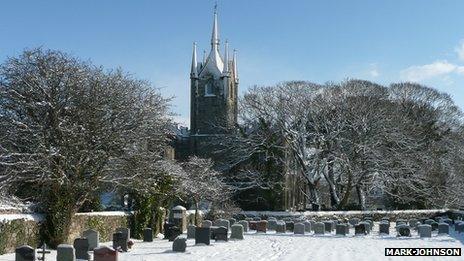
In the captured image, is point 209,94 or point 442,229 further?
point 209,94

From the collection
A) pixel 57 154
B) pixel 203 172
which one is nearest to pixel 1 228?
pixel 57 154

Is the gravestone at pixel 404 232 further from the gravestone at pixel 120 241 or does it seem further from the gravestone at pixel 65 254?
the gravestone at pixel 65 254

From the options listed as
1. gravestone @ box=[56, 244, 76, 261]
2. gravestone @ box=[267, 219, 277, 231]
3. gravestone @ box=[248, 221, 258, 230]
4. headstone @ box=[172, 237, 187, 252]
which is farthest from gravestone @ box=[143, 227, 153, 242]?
gravestone @ box=[267, 219, 277, 231]

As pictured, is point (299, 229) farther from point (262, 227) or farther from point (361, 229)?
point (361, 229)

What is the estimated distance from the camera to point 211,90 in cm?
6512

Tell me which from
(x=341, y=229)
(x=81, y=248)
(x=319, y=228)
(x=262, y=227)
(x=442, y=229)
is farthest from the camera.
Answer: (x=262, y=227)

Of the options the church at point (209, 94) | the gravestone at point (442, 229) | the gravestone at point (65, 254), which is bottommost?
the gravestone at point (442, 229)

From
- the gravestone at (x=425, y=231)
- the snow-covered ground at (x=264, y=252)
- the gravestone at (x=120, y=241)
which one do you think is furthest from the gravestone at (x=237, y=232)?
the gravestone at (x=425, y=231)

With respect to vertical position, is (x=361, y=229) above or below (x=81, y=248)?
below

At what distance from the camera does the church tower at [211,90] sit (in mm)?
64125

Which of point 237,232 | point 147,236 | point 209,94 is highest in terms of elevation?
point 209,94

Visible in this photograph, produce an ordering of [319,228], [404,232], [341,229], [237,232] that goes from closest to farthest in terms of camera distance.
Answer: [237,232]
[404,232]
[341,229]
[319,228]

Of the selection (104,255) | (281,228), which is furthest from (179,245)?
(281,228)

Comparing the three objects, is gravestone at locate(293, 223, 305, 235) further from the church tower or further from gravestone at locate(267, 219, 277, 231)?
the church tower
